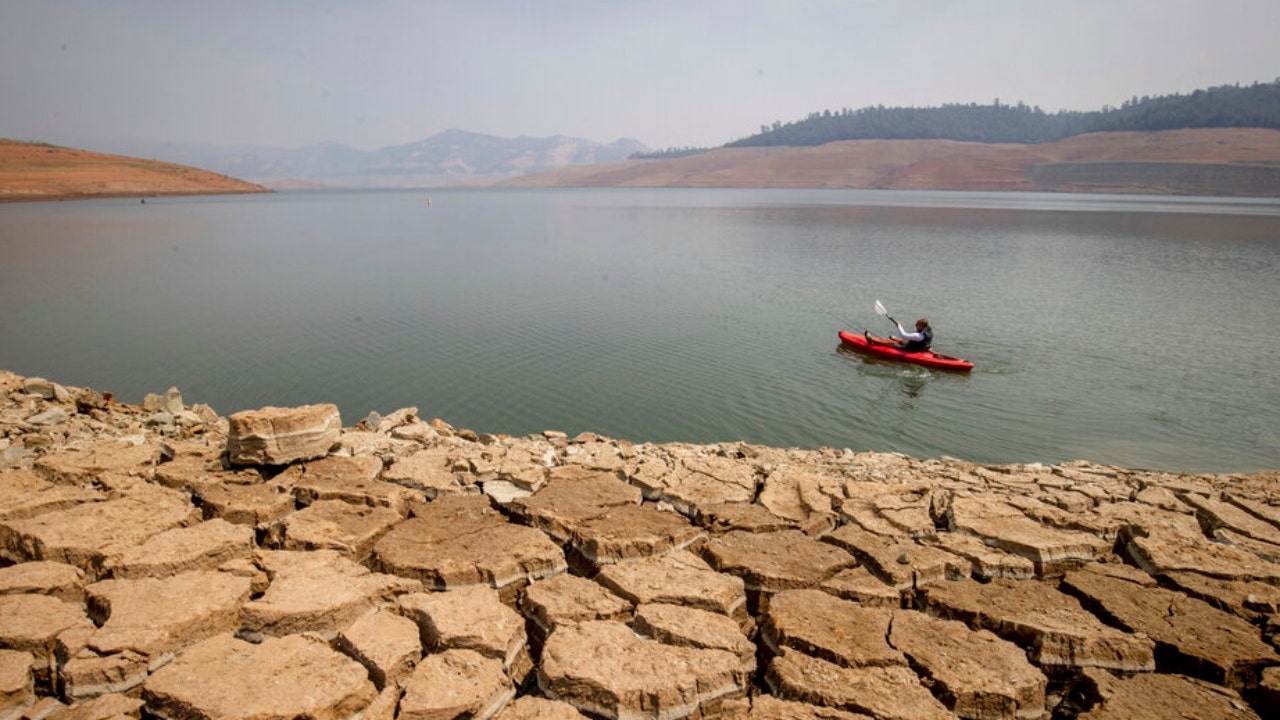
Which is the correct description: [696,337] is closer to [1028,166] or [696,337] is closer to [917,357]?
[917,357]

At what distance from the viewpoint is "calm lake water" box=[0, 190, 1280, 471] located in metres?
11.4

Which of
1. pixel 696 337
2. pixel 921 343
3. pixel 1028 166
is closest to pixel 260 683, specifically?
pixel 696 337

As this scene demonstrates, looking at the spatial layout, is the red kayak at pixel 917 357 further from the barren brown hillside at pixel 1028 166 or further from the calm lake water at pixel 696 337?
the barren brown hillside at pixel 1028 166

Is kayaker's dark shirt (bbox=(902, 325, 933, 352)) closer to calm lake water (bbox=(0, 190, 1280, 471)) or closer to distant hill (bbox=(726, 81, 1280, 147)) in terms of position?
calm lake water (bbox=(0, 190, 1280, 471))

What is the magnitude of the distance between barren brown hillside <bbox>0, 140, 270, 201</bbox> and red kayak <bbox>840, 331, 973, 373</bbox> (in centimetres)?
8024

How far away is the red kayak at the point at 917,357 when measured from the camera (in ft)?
46.9

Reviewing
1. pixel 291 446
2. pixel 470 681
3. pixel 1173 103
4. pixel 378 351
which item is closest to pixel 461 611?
pixel 470 681

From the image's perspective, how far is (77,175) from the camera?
69250 millimetres

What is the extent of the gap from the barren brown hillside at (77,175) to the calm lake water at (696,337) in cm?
4029

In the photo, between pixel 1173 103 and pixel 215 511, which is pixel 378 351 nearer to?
pixel 215 511

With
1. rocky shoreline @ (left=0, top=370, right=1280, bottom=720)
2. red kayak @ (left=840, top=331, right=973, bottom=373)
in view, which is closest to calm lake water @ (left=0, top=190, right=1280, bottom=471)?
red kayak @ (left=840, top=331, right=973, bottom=373)

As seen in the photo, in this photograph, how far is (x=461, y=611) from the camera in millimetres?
4066

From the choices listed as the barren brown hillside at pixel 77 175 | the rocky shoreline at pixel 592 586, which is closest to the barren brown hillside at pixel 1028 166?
the barren brown hillside at pixel 77 175

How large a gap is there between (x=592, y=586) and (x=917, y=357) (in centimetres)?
1216
